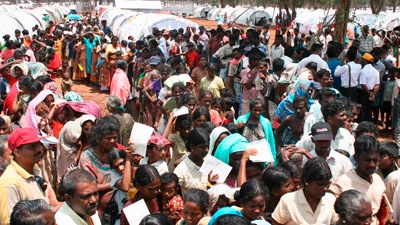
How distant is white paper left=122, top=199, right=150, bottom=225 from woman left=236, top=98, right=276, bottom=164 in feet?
7.54

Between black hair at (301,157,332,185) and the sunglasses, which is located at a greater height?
black hair at (301,157,332,185)

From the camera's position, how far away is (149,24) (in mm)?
20453

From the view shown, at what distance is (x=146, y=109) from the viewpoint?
30.2 feet

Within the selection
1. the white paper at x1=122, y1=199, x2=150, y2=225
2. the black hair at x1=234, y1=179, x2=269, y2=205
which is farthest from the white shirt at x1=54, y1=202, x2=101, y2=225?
the black hair at x1=234, y1=179, x2=269, y2=205

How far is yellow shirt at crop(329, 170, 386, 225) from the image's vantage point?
4289mm

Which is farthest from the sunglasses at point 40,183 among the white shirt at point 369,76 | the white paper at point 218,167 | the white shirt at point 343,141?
the white shirt at point 369,76

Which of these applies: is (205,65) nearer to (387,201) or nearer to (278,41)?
(278,41)

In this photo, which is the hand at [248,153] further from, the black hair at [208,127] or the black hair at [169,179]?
the black hair at [208,127]

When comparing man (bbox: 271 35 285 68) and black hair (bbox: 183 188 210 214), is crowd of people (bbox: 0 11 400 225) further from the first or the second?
man (bbox: 271 35 285 68)

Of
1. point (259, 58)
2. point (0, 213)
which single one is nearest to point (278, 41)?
point (259, 58)

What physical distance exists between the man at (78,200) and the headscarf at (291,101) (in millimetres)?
3683

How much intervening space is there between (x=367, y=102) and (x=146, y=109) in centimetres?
407

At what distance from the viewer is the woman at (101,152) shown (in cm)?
491

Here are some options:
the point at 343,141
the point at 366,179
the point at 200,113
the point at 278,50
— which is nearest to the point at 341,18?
the point at 278,50
